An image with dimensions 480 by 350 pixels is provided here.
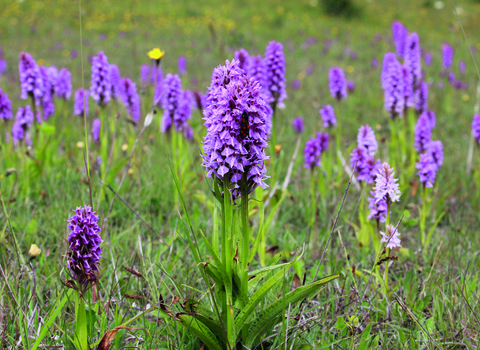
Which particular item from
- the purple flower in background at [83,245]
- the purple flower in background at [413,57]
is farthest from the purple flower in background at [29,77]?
the purple flower in background at [413,57]

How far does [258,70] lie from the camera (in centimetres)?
296

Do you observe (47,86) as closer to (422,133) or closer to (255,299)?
(255,299)

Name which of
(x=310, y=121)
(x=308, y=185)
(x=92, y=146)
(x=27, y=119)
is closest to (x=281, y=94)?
(x=308, y=185)

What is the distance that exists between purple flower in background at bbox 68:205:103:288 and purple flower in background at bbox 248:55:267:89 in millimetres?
1800

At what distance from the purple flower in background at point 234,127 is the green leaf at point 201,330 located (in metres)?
0.58

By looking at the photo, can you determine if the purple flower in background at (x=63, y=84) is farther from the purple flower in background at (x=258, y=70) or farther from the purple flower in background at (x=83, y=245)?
the purple flower in background at (x=83, y=245)

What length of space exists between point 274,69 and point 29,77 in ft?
7.75

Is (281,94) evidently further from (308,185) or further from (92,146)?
(92,146)

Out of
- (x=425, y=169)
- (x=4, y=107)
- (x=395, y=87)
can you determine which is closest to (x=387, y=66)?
(x=395, y=87)

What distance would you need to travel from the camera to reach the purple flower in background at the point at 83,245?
147cm

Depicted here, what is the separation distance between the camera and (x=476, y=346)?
1.72 metres

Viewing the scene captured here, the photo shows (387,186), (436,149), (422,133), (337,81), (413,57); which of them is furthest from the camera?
(413,57)

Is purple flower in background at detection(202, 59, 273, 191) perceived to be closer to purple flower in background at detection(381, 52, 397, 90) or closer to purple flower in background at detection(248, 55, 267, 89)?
purple flower in background at detection(248, 55, 267, 89)

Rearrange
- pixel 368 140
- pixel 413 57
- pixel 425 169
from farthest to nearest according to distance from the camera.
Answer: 1. pixel 413 57
2. pixel 368 140
3. pixel 425 169
